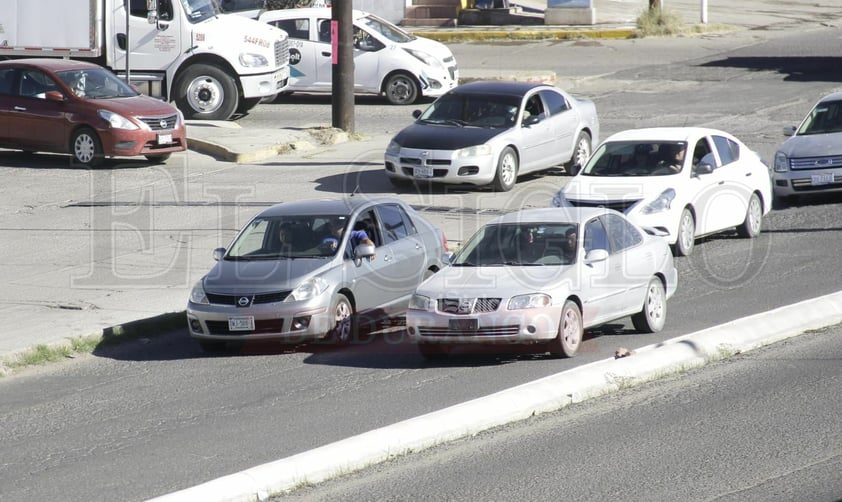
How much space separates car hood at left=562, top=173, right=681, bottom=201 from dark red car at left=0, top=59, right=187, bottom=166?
8.89 m

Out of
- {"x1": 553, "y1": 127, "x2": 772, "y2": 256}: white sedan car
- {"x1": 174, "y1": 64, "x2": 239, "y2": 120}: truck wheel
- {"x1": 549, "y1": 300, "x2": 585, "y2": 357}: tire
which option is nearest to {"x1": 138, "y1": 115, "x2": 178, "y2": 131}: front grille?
{"x1": 174, "y1": 64, "x2": 239, "y2": 120}: truck wheel

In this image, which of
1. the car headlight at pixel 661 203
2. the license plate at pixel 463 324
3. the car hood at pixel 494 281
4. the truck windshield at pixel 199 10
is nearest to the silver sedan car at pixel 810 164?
the car headlight at pixel 661 203

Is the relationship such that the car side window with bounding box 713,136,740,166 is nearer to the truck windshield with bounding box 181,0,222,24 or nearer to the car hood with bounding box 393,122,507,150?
the car hood with bounding box 393,122,507,150

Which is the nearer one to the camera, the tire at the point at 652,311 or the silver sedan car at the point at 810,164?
the tire at the point at 652,311

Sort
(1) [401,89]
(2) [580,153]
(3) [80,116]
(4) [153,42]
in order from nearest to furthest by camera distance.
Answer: (2) [580,153]
(3) [80,116]
(4) [153,42]
(1) [401,89]

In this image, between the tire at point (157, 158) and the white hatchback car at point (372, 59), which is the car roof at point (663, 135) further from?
the white hatchback car at point (372, 59)

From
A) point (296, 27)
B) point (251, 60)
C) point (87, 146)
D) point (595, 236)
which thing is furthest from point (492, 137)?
point (296, 27)

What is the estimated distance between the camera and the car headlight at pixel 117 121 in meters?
23.1

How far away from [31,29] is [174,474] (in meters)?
20.6

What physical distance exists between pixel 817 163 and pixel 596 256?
8.83 meters

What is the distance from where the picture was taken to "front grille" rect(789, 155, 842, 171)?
20.1 m

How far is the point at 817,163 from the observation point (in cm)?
2023

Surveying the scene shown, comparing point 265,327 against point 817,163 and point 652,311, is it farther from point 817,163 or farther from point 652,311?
point 817,163

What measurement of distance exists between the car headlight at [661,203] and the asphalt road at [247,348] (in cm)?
83
